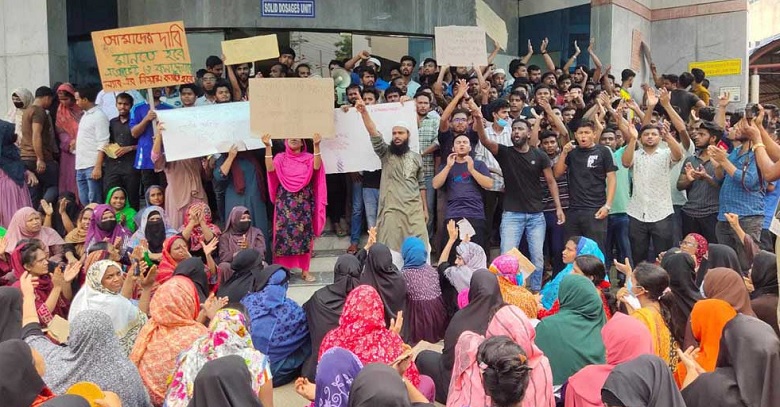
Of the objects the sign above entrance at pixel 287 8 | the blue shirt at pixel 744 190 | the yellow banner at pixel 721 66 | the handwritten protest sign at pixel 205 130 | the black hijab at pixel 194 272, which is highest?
the sign above entrance at pixel 287 8

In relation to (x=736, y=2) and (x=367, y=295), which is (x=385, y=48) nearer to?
(x=736, y=2)

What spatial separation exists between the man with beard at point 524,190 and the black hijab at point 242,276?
2803 mm

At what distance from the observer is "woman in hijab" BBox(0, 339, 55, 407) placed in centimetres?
325

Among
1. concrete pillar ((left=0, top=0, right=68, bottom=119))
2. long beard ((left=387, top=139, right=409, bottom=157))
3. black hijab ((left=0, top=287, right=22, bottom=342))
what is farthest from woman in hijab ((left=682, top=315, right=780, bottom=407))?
concrete pillar ((left=0, top=0, right=68, bottom=119))

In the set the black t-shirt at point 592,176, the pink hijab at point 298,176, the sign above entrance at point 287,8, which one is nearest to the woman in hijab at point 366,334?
the pink hijab at point 298,176

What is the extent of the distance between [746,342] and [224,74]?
29.3ft

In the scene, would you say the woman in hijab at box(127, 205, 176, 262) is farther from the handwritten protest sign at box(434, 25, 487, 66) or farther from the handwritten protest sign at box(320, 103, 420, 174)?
the handwritten protest sign at box(434, 25, 487, 66)

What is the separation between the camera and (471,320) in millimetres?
4875

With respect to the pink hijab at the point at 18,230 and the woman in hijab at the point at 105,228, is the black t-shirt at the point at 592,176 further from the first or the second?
the pink hijab at the point at 18,230

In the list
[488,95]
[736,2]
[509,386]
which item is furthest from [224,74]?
[736,2]

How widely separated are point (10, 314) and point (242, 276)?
1.88 meters

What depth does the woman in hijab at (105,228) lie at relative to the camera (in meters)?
7.06

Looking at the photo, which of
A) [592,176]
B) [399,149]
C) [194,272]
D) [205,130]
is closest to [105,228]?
[205,130]

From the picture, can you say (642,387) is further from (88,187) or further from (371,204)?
(88,187)
